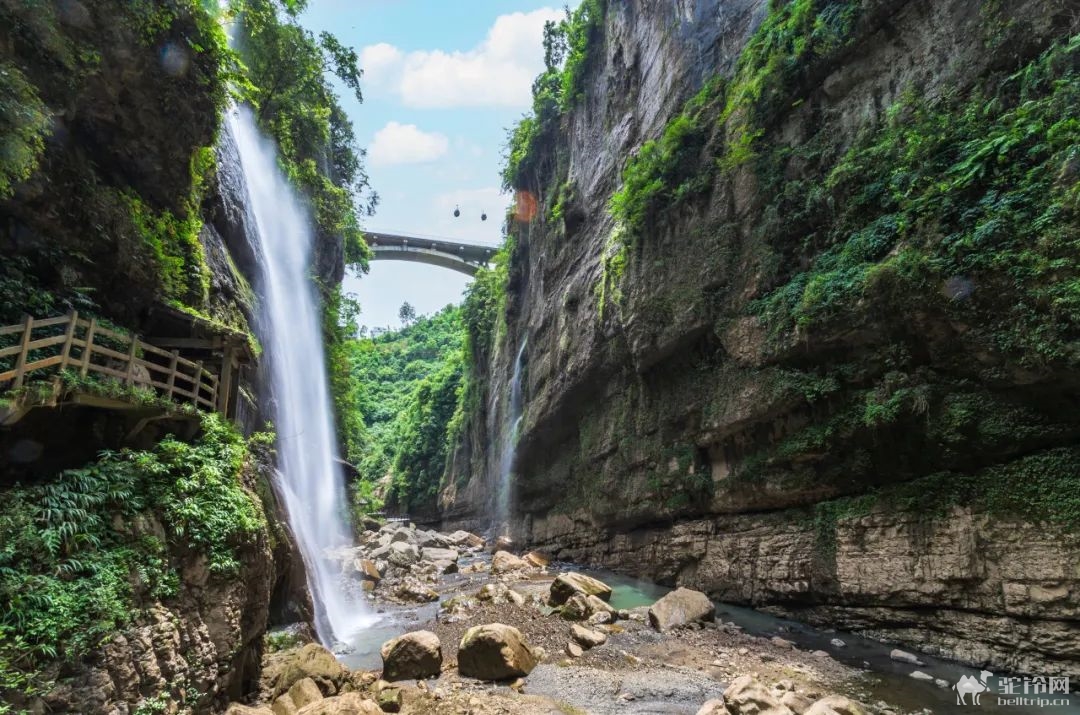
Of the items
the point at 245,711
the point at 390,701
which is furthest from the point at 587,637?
the point at 245,711

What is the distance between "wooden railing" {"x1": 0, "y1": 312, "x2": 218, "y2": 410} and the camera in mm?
6566

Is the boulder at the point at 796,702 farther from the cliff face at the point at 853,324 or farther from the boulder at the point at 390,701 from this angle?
the boulder at the point at 390,701

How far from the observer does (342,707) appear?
7.05m

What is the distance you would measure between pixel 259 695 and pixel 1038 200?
1488 cm

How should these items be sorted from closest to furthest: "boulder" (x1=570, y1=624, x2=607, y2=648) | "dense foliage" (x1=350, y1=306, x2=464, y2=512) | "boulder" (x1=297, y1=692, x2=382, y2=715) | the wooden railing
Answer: the wooden railing → "boulder" (x1=297, y1=692, x2=382, y2=715) → "boulder" (x1=570, y1=624, x2=607, y2=648) → "dense foliage" (x1=350, y1=306, x2=464, y2=512)

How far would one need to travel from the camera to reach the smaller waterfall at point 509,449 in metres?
32.8

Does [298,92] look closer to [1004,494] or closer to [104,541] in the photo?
[104,541]

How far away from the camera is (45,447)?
25.0 ft

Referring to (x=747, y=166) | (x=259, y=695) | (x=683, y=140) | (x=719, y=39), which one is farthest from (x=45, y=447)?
(x=719, y=39)

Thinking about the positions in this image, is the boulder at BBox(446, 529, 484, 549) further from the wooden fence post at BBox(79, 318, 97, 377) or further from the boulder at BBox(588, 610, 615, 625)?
the wooden fence post at BBox(79, 318, 97, 377)

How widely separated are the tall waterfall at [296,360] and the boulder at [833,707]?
12.1 meters

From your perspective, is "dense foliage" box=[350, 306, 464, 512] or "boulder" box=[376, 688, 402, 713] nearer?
"boulder" box=[376, 688, 402, 713]

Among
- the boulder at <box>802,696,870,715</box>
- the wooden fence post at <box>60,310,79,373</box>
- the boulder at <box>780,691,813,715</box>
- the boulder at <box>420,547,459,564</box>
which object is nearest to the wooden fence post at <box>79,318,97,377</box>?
the wooden fence post at <box>60,310,79,373</box>

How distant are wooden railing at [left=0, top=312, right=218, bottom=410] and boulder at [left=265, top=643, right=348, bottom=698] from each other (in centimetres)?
465
